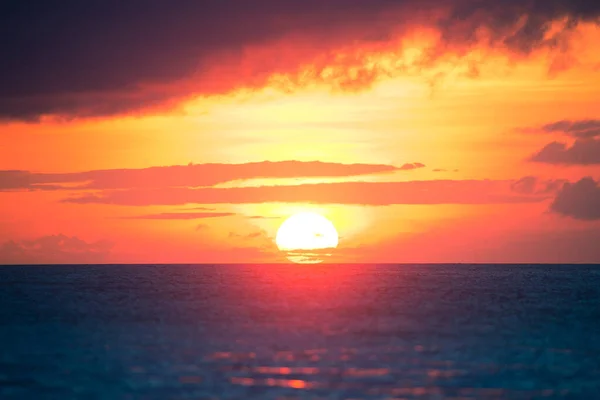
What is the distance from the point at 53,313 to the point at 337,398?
Result: 56657mm

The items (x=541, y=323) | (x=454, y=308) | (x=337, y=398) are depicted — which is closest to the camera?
(x=337, y=398)

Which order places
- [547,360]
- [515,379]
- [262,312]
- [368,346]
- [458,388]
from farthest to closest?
[262,312] < [368,346] < [547,360] < [515,379] < [458,388]

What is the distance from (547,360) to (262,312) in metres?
40.0

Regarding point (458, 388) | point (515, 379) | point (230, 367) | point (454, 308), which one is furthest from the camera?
point (454, 308)

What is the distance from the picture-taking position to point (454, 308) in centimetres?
9294

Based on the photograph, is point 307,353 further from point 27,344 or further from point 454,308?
point 454,308

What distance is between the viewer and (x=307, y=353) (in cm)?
5172

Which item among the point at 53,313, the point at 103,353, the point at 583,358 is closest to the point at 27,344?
the point at 103,353

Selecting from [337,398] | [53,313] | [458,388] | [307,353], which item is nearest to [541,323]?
[307,353]

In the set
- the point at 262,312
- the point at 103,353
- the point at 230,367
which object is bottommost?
the point at 230,367

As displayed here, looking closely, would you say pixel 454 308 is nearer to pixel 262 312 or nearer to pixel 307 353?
pixel 262 312

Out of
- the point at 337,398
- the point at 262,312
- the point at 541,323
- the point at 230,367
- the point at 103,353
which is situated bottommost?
the point at 337,398

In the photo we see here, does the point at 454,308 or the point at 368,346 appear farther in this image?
the point at 454,308

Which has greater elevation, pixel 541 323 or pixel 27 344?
pixel 541 323
